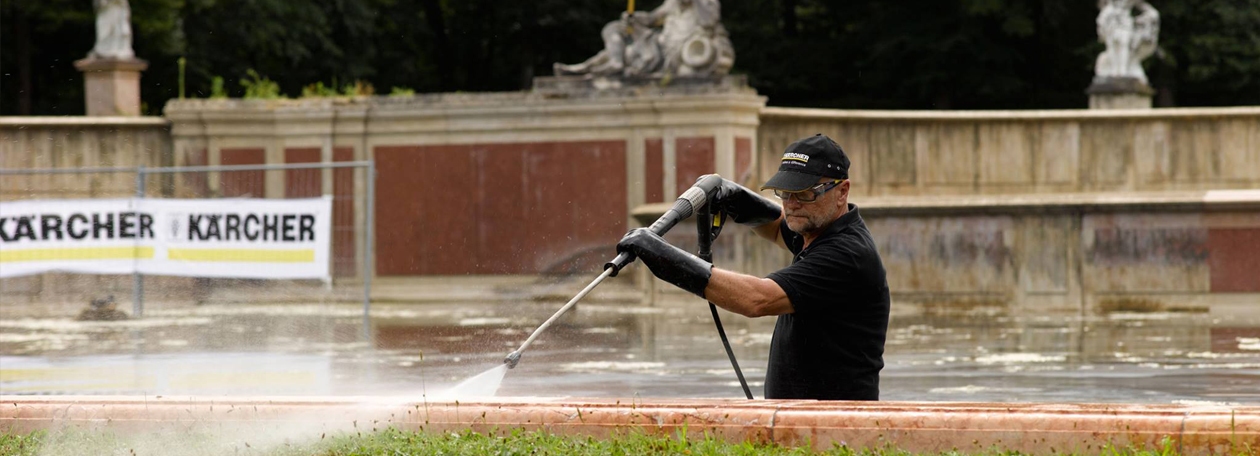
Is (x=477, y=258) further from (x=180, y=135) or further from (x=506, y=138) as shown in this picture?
(x=180, y=135)

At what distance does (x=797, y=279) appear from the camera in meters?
5.73

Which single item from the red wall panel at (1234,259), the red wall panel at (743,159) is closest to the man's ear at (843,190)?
the red wall panel at (1234,259)

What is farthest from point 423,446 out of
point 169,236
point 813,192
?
point 169,236

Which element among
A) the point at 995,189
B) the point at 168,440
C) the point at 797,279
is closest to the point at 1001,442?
the point at 797,279

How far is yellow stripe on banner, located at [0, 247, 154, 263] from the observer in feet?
55.6

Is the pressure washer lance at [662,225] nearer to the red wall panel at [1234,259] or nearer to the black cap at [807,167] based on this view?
the black cap at [807,167]

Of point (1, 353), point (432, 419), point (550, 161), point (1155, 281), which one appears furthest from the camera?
point (550, 161)

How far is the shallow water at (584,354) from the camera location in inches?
440

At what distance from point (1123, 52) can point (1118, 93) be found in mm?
613

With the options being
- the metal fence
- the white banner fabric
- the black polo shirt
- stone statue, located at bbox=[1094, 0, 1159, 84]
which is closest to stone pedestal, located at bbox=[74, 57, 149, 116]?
the metal fence

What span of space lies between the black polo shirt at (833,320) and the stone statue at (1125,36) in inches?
836

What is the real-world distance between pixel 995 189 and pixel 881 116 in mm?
1795

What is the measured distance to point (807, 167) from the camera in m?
5.81

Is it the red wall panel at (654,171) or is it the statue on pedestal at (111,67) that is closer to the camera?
the red wall panel at (654,171)
